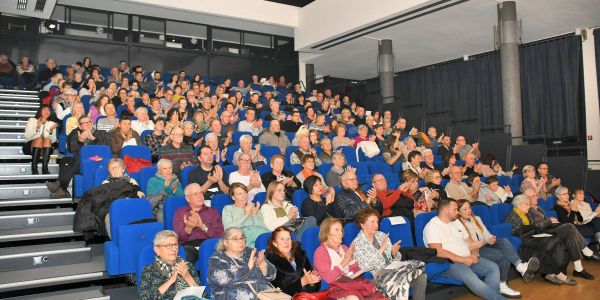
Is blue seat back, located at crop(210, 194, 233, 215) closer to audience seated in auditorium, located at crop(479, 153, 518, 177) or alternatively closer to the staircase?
the staircase

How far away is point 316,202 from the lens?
378cm

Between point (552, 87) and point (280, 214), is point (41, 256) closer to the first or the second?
point (280, 214)

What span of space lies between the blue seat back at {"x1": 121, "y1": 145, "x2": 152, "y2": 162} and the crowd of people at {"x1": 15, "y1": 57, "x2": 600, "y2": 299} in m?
0.17

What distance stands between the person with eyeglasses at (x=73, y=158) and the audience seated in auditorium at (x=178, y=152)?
73 cm

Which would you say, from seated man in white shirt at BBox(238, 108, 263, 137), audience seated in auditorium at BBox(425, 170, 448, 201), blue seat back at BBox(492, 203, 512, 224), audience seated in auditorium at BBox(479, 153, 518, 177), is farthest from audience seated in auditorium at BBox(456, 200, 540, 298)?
seated man in white shirt at BBox(238, 108, 263, 137)

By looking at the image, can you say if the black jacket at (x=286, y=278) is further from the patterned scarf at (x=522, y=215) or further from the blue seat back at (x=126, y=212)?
the patterned scarf at (x=522, y=215)

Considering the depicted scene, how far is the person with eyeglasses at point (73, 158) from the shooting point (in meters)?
4.32

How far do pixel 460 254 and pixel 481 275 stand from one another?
0.75 feet

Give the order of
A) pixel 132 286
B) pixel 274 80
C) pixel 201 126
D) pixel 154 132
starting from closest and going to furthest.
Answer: pixel 132 286 → pixel 154 132 → pixel 201 126 → pixel 274 80

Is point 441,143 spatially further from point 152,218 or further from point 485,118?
point 152,218

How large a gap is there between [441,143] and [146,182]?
514 cm

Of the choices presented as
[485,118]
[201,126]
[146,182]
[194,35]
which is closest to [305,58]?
[194,35]

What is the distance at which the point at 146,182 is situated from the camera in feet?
13.0

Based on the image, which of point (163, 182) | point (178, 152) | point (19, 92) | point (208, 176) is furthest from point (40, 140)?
point (19, 92)
